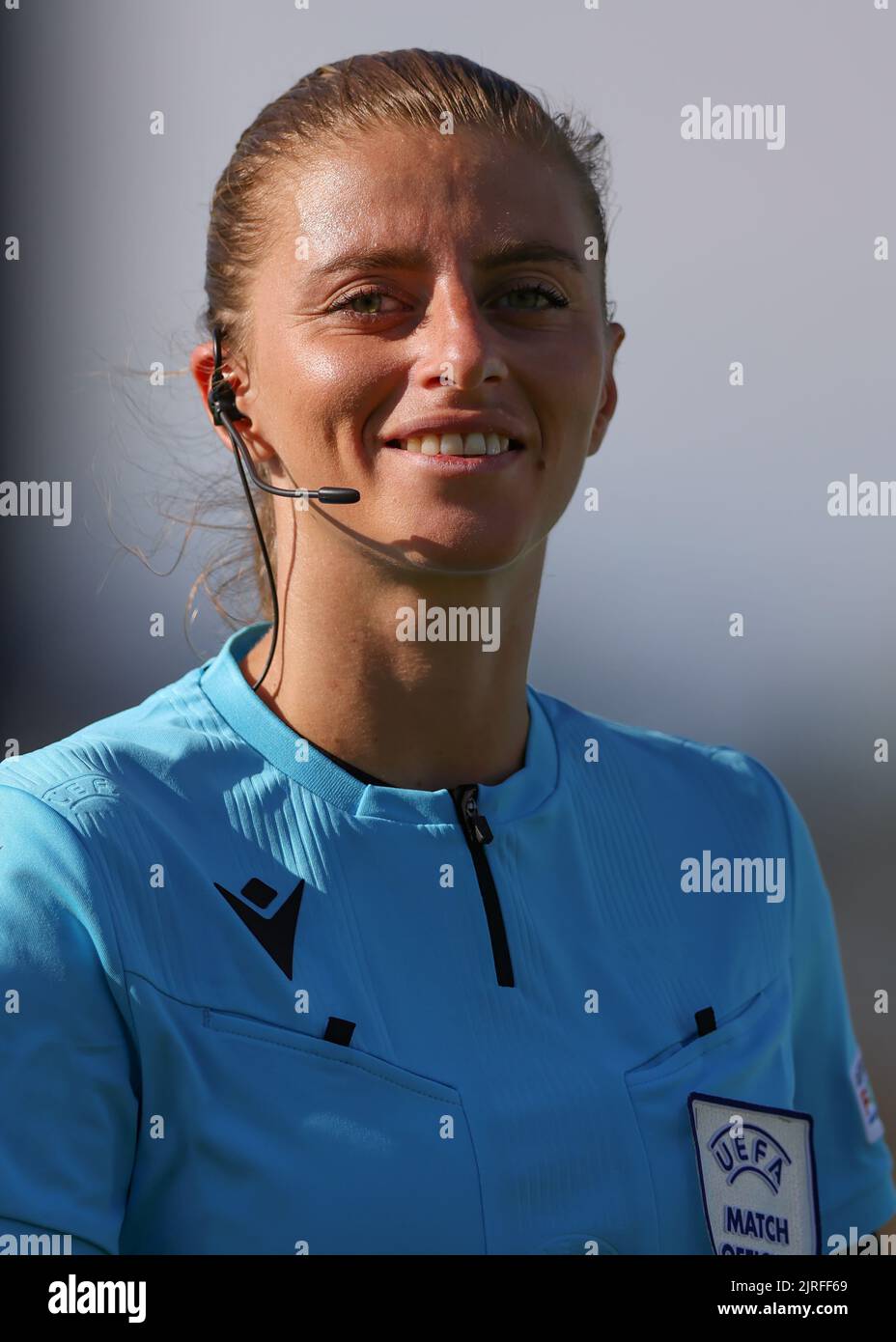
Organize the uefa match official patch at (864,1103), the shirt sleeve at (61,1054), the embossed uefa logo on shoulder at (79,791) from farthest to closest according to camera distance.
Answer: the uefa match official patch at (864,1103), the embossed uefa logo on shoulder at (79,791), the shirt sleeve at (61,1054)

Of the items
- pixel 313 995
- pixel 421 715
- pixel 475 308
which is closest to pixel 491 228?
pixel 475 308

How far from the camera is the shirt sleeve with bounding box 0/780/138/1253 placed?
1.46 metres

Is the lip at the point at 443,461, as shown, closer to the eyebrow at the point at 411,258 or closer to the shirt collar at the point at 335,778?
the eyebrow at the point at 411,258

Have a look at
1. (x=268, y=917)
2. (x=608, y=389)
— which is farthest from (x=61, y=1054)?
(x=608, y=389)

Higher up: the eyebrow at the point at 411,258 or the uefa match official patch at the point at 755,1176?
the eyebrow at the point at 411,258

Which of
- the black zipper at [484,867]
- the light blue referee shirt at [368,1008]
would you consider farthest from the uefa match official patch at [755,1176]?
the black zipper at [484,867]

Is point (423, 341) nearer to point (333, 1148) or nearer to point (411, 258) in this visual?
point (411, 258)

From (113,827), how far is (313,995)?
0.88ft

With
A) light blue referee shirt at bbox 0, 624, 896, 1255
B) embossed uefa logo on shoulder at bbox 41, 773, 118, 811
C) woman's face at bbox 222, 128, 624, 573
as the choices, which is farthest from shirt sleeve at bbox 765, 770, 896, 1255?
embossed uefa logo on shoulder at bbox 41, 773, 118, 811

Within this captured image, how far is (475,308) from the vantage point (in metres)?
1.80

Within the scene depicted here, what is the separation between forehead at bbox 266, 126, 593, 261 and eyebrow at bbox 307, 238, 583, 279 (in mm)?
11

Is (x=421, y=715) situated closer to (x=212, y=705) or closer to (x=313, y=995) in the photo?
(x=212, y=705)

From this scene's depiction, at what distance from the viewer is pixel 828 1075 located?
2234 millimetres

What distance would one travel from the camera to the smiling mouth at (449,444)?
1.77 m
